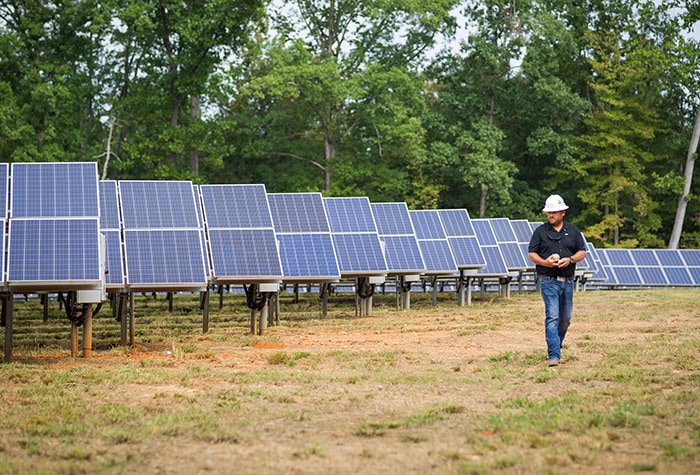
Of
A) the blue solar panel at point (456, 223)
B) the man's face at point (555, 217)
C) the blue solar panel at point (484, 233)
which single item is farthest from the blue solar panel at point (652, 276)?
the man's face at point (555, 217)

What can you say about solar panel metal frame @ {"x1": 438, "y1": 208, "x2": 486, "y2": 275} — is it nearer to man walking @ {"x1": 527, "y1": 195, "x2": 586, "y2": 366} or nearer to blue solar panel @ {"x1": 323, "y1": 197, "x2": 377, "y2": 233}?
blue solar panel @ {"x1": 323, "y1": 197, "x2": 377, "y2": 233}

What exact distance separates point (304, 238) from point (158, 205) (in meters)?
4.17

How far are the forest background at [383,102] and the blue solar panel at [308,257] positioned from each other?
1825 cm

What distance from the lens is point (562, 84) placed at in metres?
52.3

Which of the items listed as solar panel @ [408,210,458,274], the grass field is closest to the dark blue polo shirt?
the grass field

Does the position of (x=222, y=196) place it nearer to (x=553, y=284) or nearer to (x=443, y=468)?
(x=553, y=284)

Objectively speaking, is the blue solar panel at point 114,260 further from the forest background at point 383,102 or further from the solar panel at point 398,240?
the forest background at point 383,102

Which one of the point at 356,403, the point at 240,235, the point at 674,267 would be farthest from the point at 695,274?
the point at 356,403

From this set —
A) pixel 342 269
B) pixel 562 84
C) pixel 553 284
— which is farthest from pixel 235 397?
pixel 562 84

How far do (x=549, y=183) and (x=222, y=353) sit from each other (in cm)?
4159

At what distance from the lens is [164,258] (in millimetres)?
16422

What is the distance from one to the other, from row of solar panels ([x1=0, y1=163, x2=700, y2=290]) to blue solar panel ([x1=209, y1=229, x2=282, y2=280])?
2 centimetres

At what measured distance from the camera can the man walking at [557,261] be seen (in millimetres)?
13016

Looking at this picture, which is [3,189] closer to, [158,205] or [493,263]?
[158,205]
